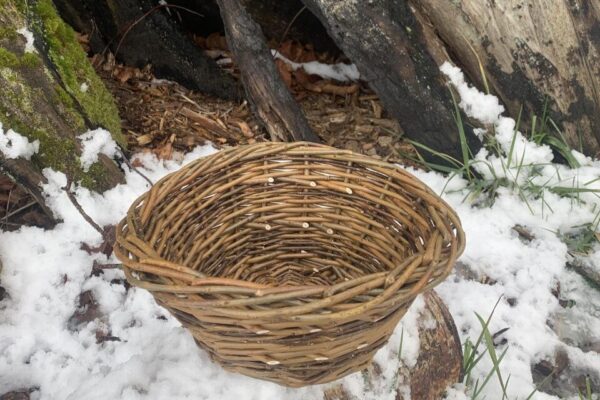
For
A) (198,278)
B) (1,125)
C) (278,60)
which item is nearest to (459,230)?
(198,278)

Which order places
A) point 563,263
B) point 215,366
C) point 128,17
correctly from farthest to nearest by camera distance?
point 128,17 → point 563,263 → point 215,366

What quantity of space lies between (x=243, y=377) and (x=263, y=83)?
1148mm

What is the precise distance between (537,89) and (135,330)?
58.0 inches

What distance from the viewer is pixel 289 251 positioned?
1.71m

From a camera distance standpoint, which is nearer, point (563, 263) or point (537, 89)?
point (563, 263)

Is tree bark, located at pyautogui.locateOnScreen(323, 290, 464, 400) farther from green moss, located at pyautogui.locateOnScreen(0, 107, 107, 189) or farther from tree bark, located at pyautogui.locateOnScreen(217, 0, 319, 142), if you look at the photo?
green moss, located at pyautogui.locateOnScreen(0, 107, 107, 189)

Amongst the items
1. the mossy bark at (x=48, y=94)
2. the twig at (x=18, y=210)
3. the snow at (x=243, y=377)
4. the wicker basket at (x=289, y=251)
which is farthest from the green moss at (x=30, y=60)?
the wicker basket at (x=289, y=251)

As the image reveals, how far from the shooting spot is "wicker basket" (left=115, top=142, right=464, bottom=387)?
1.02m

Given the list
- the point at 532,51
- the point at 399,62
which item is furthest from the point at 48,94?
the point at 532,51

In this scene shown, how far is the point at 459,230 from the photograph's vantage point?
119 cm

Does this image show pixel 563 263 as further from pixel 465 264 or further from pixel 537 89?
pixel 537 89

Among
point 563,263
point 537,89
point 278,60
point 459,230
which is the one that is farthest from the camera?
point 278,60

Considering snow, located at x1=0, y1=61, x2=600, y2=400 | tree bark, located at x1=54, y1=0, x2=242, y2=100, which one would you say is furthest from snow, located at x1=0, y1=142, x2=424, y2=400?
tree bark, located at x1=54, y1=0, x2=242, y2=100

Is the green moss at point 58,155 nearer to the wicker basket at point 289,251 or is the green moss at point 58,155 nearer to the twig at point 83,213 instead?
the twig at point 83,213
